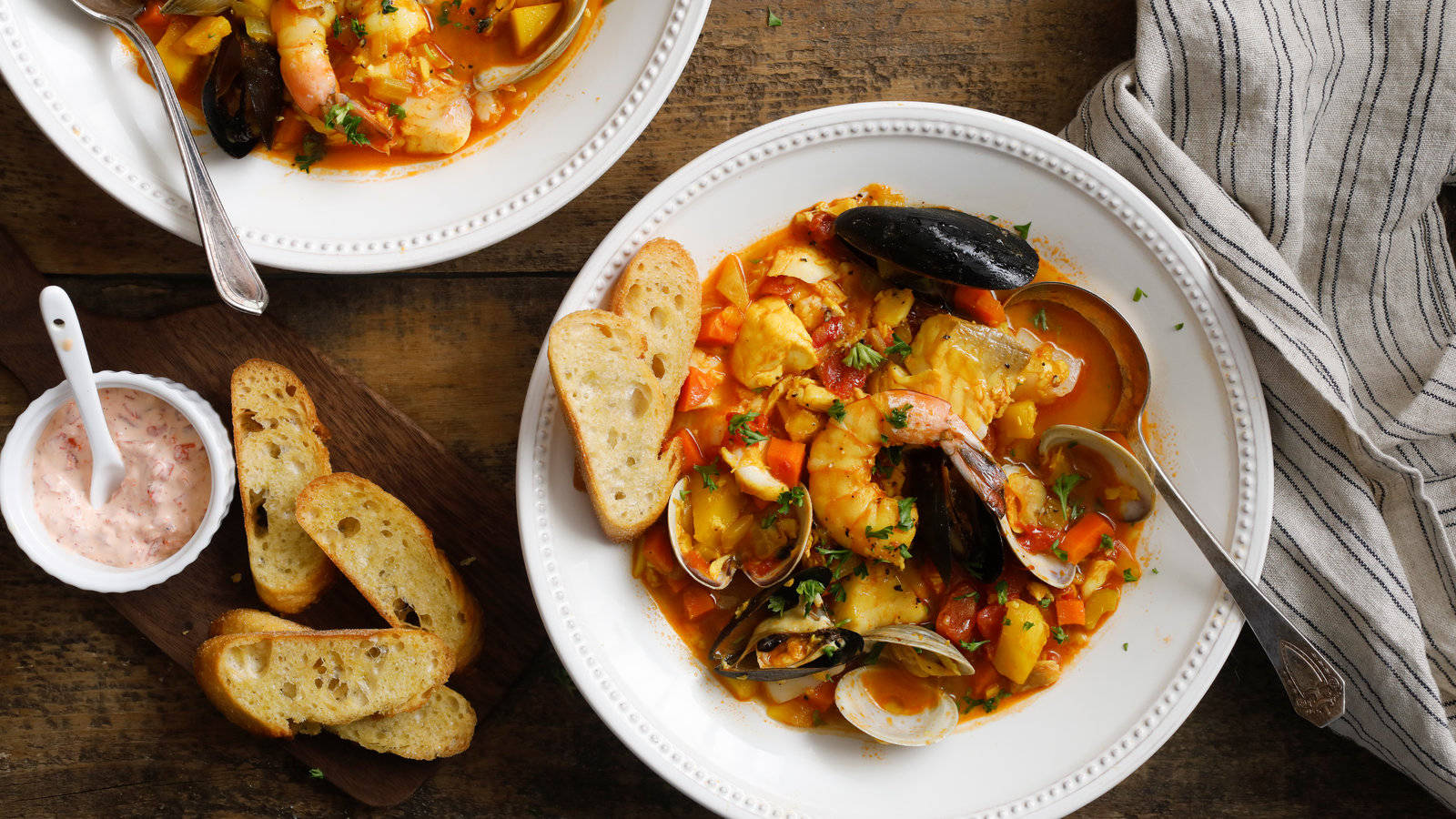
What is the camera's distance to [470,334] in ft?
11.3

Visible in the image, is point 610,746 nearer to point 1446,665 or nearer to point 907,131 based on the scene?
point 907,131

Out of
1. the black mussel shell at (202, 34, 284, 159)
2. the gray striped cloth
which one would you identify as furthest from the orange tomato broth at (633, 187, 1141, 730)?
the black mussel shell at (202, 34, 284, 159)

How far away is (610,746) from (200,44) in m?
2.89

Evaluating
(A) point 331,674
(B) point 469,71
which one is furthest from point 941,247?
(A) point 331,674

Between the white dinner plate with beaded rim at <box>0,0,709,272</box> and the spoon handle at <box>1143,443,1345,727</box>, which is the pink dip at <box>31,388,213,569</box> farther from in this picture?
the spoon handle at <box>1143,443,1345,727</box>

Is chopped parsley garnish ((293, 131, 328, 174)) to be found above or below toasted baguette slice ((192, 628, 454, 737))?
above

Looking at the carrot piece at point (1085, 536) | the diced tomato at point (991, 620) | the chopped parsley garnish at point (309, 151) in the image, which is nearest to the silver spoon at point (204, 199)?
the chopped parsley garnish at point (309, 151)

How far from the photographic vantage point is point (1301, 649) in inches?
122

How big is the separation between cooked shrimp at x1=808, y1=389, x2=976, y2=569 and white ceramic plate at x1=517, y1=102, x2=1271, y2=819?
27.8 inches

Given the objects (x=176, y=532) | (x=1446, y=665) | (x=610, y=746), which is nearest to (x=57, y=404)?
(x=176, y=532)

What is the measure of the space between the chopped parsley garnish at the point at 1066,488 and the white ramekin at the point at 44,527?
2.91m

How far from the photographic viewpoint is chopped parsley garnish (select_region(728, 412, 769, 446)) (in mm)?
2979

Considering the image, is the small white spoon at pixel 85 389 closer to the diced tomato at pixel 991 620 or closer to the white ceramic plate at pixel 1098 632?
the white ceramic plate at pixel 1098 632

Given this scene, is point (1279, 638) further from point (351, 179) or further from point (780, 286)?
point (351, 179)
